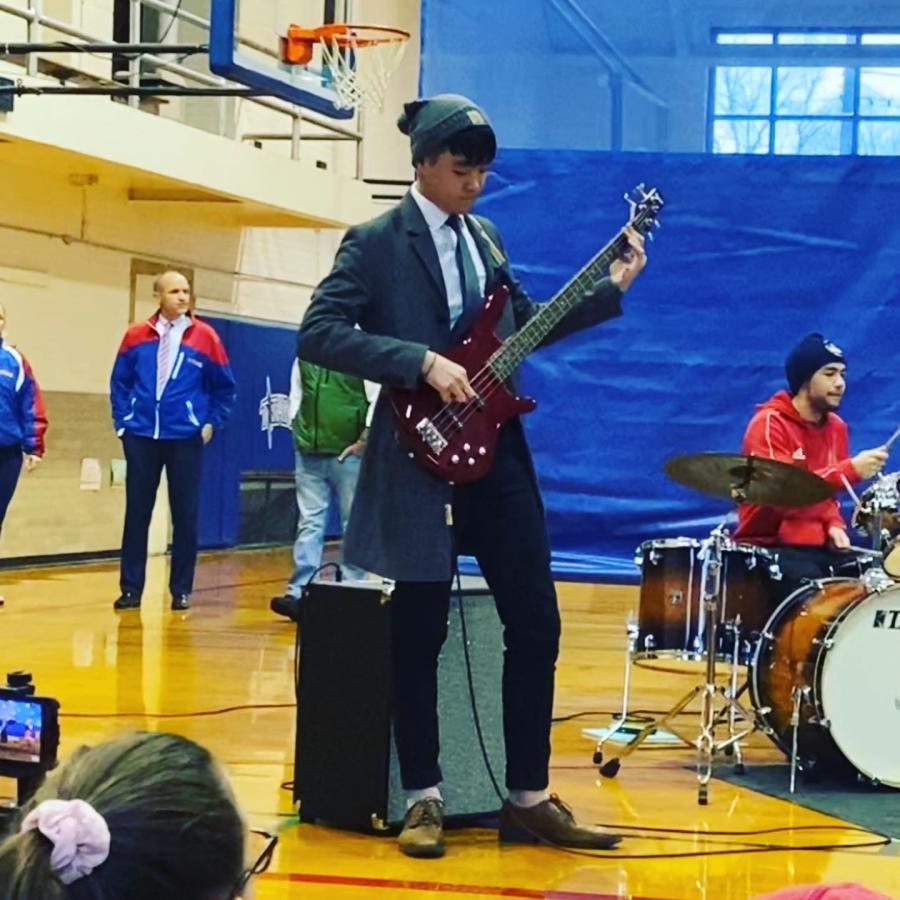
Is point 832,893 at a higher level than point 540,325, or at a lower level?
lower

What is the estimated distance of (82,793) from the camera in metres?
1.53

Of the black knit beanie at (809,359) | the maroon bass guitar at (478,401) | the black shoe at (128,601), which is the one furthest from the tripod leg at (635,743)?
the black shoe at (128,601)

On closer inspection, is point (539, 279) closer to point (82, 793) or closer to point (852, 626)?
point (852, 626)

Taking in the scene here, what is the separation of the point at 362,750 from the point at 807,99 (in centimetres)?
521

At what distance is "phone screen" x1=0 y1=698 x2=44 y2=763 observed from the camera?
3.78 meters

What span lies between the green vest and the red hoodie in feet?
8.97

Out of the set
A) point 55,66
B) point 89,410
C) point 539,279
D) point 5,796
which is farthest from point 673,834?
point 89,410

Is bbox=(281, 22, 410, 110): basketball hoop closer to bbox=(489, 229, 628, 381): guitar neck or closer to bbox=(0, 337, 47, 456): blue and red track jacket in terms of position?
bbox=(0, 337, 47, 456): blue and red track jacket

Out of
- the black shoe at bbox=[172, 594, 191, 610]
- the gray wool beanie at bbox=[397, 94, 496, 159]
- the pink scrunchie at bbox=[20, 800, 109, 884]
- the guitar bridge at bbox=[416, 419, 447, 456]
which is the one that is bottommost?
the black shoe at bbox=[172, 594, 191, 610]

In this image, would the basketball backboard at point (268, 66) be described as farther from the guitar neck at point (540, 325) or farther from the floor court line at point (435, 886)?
the floor court line at point (435, 886)

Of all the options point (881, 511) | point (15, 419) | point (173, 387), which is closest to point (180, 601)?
point (173, 387)

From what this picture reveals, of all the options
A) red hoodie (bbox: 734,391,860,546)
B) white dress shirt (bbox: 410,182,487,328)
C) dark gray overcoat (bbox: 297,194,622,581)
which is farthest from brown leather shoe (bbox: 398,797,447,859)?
red hoodie (bbox: 734,391,860,546)

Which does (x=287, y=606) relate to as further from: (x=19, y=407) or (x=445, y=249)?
(x=445, y=249)

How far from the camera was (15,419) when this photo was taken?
9055 mm
